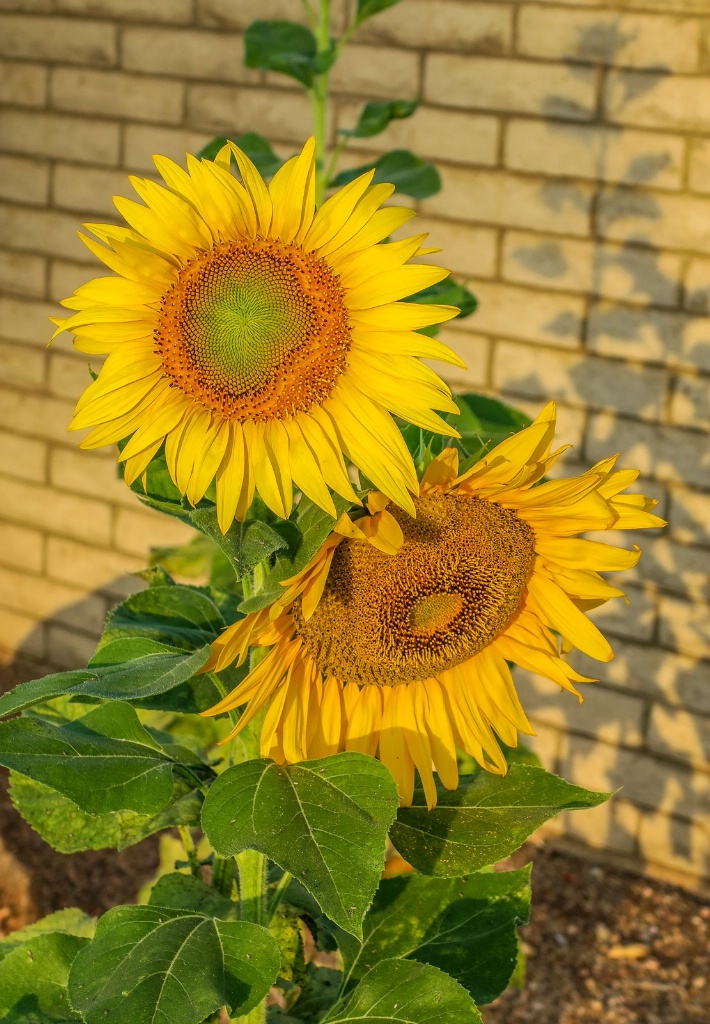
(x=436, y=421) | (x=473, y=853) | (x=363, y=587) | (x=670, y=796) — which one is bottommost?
(x=670, y=796)

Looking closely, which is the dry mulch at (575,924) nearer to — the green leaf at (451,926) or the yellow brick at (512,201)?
the yellow brick at (512,201)

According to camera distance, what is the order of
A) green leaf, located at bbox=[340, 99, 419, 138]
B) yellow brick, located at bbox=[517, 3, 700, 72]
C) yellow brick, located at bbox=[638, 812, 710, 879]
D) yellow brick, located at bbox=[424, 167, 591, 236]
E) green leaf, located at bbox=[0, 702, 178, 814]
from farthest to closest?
yellow brick, located at bbox=[638, 812, 710, 879] → yellow brick, located at bbox=[424, 167, 591, 236] → yellow brick, located at bbox=[517, 3, 700, 72] → green leaf, located at bbox=[340, 99, 419, 138] → green leaf, located at bbox=[0, 702, 178, 814]

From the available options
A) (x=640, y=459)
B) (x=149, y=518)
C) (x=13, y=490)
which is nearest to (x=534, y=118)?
(x=640, y=459)

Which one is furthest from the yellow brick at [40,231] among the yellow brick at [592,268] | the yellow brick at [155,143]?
the yellow brick at [592,268]

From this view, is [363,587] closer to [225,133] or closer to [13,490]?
[225,133]

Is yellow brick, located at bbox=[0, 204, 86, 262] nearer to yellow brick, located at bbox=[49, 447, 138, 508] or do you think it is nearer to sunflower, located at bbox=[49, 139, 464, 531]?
yellow brick, located at bbox=[49, 447, 138, 508]

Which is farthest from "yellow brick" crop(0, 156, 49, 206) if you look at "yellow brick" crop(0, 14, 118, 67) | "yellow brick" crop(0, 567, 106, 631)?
"yellow brick" crop(0, 567, 106, 631)

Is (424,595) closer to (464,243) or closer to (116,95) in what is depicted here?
(464,243)
